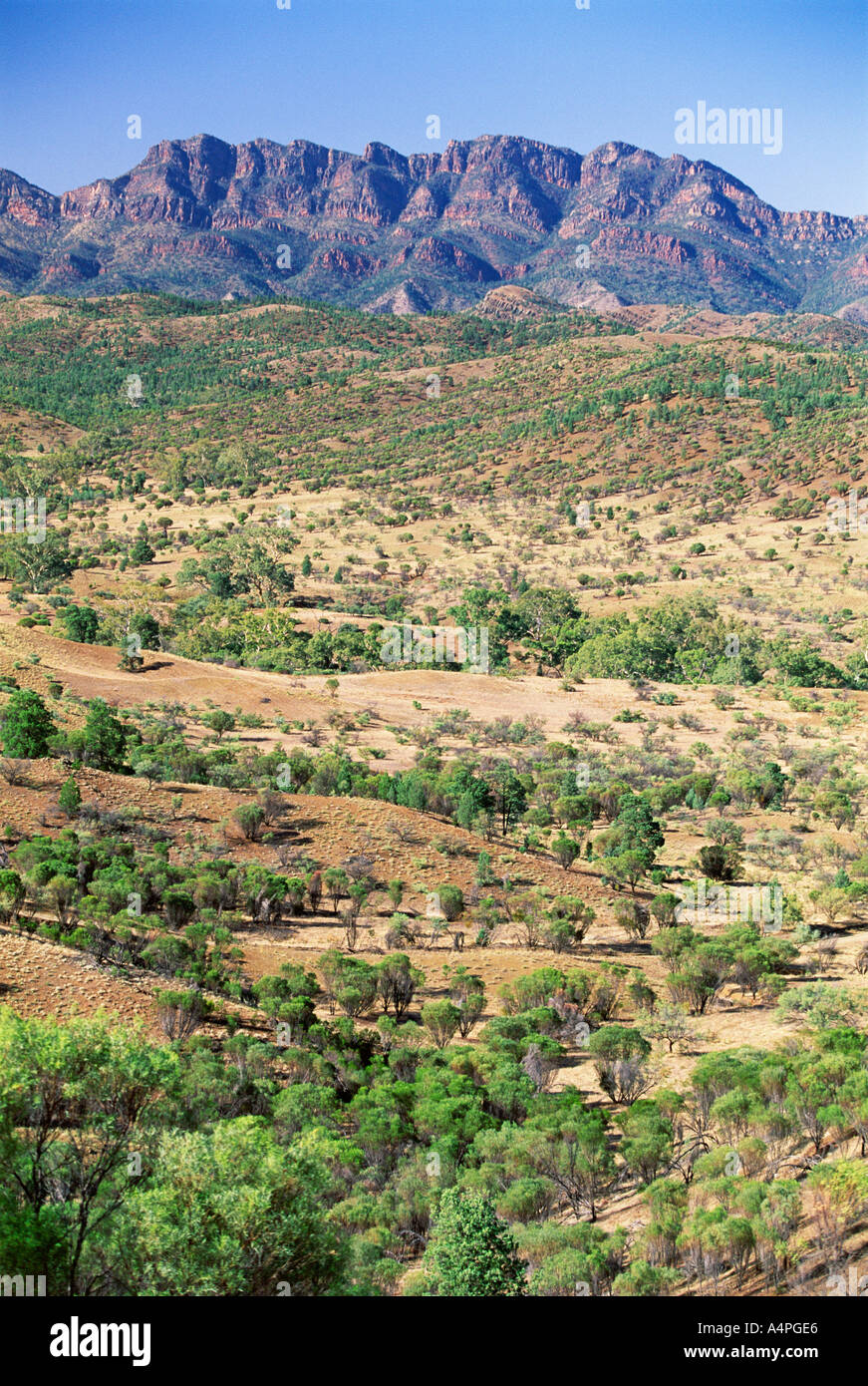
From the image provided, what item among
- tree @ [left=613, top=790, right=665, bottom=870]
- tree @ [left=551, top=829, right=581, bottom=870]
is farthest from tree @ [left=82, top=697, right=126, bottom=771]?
tree @ [left=613, top=790, right=665, bottom=870]

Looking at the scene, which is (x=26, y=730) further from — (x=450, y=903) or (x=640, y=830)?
(x=640, y=830)

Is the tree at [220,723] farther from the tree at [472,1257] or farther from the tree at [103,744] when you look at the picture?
the tree at [472,1257]

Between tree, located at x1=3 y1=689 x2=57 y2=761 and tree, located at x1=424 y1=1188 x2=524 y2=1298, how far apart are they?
20541 millimetres

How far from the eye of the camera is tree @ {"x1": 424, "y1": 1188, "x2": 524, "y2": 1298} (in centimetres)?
1080

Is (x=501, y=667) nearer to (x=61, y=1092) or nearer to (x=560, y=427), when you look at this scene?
(x=61, y=1092)

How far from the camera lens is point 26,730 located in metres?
29.0

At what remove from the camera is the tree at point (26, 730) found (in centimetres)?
2881

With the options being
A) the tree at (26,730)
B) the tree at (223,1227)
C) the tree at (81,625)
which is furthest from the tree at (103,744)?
the tree at (223,1227)

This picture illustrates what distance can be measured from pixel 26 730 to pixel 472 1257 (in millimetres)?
21892

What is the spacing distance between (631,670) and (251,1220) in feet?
139

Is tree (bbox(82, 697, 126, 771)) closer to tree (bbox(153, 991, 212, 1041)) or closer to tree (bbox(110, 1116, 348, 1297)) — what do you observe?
tree (bbox(153, 991, 212, 1041))

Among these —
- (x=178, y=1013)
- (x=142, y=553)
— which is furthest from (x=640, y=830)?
(x=142, y=553)

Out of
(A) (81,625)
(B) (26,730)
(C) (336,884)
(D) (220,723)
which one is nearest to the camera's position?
(C) (336,884)

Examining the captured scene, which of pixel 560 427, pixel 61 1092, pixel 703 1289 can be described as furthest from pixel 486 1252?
pixel 560 427
